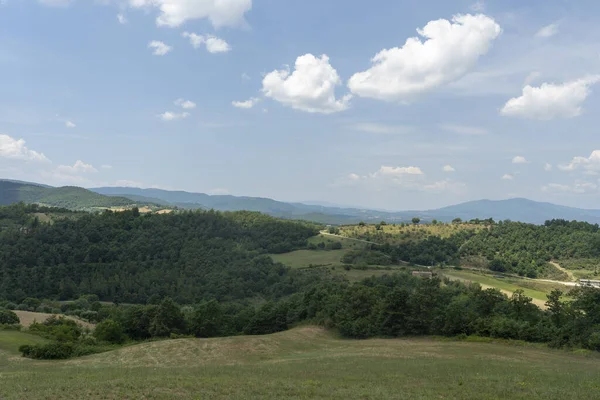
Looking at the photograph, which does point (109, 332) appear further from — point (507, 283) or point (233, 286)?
point (507, 283)

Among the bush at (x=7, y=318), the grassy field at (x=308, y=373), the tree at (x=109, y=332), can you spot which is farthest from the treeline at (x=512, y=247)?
the bush at (x=7, y=318)

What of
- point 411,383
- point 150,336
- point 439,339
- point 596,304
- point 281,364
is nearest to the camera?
point 411,383

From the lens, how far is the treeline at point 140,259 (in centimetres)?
12394

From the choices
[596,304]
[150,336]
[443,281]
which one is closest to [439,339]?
[596,304]

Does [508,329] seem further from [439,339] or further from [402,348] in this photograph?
[402,348]

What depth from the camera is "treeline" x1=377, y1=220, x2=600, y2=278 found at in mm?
141250

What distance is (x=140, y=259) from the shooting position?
472 feet

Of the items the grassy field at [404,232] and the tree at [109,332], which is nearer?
the tree at [109,332]

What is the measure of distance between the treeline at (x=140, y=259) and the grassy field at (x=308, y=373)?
76.3 m

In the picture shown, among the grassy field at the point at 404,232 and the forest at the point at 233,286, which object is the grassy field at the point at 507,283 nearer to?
the forest at the point at 233,286

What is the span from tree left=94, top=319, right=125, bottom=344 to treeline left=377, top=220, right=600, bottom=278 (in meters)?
105

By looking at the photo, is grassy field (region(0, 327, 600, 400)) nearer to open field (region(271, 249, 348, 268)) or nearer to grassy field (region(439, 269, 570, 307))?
grassy field (region(439, 269, 570, 307))

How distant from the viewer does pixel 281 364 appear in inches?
1431

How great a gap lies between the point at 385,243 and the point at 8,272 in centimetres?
13296
